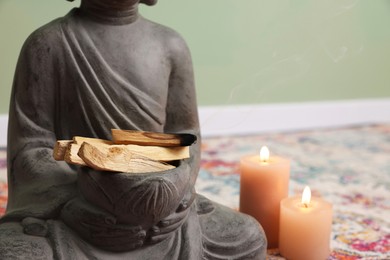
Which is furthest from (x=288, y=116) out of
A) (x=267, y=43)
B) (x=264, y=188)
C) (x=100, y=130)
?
(x=100, y=130)

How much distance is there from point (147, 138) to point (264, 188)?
0.55m

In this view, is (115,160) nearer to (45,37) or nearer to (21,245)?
(21,245)

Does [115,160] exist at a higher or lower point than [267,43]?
lower

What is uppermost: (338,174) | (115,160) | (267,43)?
(267,43)

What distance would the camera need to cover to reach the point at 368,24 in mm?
2777

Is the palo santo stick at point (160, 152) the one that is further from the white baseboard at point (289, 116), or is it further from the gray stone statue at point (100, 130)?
the white baseboard at point (289, 116)

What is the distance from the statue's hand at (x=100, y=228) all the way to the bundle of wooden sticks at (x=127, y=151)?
9cm

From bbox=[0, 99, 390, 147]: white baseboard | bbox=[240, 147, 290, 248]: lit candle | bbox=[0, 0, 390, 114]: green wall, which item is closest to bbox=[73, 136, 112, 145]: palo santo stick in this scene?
bbox=[240, 147, 290, 248]: lit candle

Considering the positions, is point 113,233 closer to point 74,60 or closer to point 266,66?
point 74,60

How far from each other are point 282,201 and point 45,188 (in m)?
0.64

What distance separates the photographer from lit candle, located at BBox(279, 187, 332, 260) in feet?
5.08

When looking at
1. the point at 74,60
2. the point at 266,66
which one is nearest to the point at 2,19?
the point at 266,66

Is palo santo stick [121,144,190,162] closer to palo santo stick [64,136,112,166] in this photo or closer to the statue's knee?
palo santo stick [64,136,112,166]

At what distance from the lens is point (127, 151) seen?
1131 millimetres
